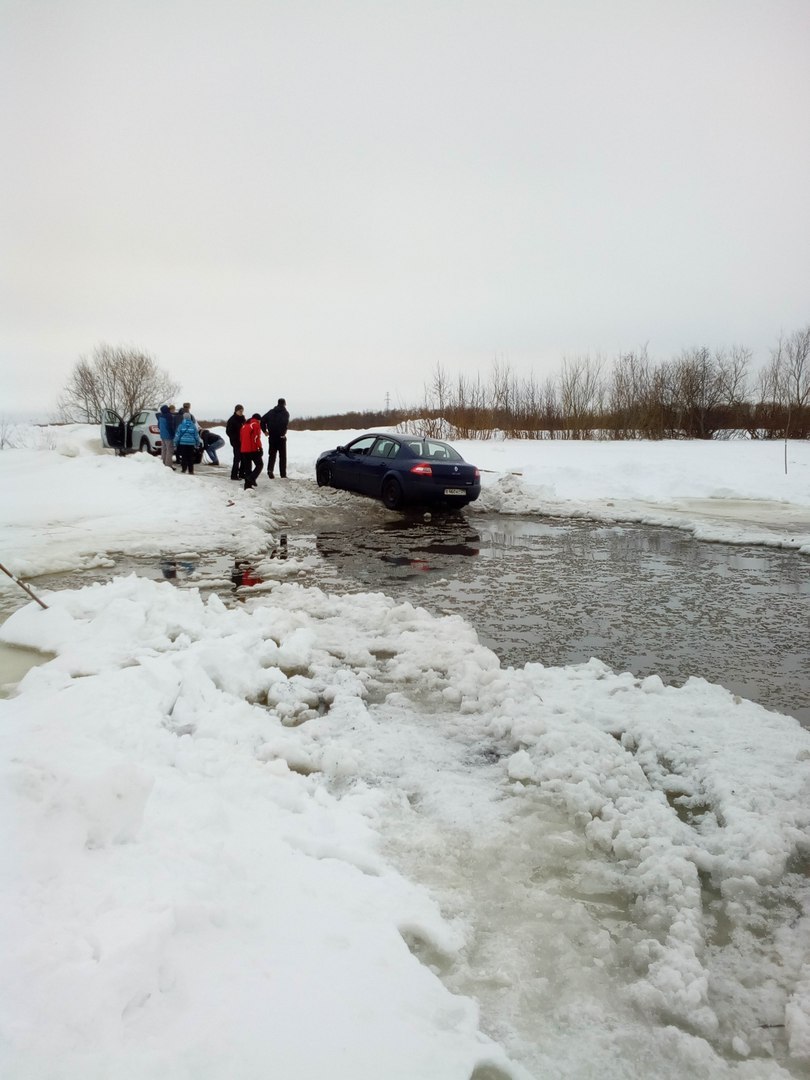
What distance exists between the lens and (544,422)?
34031 millimetres

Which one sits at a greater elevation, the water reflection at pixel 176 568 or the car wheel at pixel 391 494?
the car wheel at pixel 391 494

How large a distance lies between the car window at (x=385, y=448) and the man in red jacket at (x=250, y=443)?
3382 mm

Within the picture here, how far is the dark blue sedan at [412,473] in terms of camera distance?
12.7 meters

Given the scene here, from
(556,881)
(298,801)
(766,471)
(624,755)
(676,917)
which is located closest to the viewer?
(676,917)

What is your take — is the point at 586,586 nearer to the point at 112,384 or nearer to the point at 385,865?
the point at 385,865

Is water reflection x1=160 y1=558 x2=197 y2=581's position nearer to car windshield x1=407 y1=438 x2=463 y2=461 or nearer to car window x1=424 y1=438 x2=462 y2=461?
car windshield x1=407 y1=438 x2=463 y2=461

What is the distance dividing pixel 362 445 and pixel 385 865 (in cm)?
1244

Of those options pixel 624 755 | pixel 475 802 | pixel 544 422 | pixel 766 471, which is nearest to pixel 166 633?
pixel 475 802

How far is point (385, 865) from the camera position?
105 inches

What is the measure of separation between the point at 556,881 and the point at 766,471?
20.3 metres

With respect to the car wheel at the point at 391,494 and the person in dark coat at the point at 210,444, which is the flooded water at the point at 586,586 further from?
the person in dark coat at the point at 210,444

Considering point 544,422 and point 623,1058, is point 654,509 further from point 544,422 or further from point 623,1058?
point 544,422

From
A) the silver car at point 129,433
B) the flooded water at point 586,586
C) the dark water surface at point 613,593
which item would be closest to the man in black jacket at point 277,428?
the flooded water at point 586,586

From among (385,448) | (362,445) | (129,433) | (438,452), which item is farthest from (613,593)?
(129,433)
